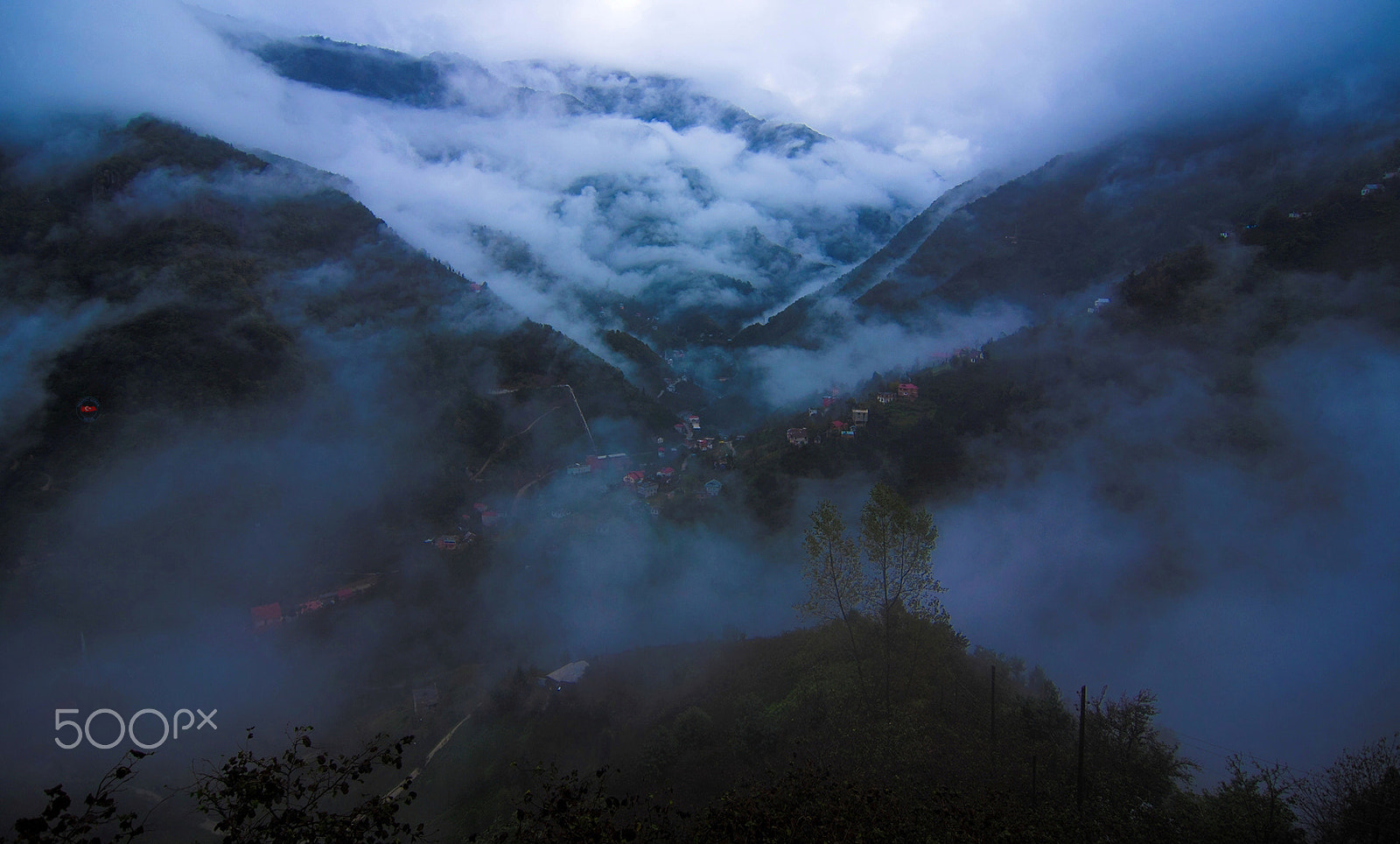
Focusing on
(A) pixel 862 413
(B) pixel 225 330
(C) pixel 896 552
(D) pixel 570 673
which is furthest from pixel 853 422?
(B) pixel 225 330

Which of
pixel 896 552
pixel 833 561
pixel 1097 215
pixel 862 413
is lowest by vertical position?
pixel 833 561

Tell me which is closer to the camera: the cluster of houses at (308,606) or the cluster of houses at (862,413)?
the cluster of houses at (308,606)

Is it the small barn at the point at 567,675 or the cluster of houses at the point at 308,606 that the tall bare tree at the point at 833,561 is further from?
the cluster of houses at the point at 308,606

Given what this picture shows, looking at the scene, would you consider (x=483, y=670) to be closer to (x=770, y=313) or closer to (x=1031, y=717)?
(x=1031, y=717)

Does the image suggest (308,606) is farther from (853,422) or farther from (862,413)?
(862,413)

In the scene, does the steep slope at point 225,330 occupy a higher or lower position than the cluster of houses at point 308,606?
higher

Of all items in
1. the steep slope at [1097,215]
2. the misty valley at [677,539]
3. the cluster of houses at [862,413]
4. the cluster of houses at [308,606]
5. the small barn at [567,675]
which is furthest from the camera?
the steep slope at [1097,215]

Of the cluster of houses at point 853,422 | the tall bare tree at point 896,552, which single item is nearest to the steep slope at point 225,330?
the cluster of houses at point 853,422

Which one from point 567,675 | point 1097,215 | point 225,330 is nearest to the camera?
point 567,675

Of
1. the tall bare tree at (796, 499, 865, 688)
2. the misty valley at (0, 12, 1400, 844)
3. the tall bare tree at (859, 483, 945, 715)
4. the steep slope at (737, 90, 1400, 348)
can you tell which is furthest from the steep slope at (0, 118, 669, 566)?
the steep slope at (737, 90, 1400, 348)
